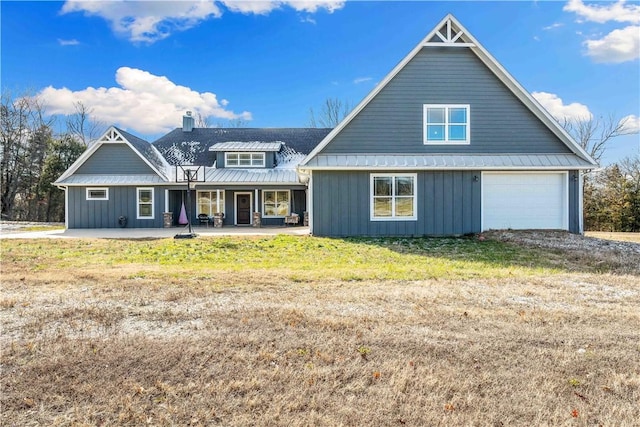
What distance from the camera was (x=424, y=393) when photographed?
2.70 meters

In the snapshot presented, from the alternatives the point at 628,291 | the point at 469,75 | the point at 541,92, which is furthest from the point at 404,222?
the point at 541,92

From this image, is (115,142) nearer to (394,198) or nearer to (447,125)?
(394,198)

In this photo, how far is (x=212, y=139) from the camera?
22781 mm

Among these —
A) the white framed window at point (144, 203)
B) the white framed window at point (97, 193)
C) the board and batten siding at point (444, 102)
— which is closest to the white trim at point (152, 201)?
the white framed window at point (144, 203)

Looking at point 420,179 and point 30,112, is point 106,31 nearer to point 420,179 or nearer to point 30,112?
point 420,179

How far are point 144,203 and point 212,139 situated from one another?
244 inches

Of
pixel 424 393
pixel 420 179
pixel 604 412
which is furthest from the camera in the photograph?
pixel 420 179

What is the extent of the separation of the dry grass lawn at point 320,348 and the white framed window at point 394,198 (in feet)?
20.9

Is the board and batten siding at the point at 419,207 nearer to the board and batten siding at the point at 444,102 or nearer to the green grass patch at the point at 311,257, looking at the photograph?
the green grass patch at the point at 311,257

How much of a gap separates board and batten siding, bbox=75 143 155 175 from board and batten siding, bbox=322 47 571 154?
11.1 meters

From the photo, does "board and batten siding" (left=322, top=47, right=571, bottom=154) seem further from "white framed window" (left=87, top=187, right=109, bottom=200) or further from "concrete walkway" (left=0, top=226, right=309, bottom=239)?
"white framed window" (left=87, top=187, right=109, bottom=200)

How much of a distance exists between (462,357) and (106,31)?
2103 centimetres

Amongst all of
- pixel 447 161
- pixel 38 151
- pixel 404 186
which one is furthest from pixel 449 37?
pixel 38 151

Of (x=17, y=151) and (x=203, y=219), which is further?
(x=17, y=151)
